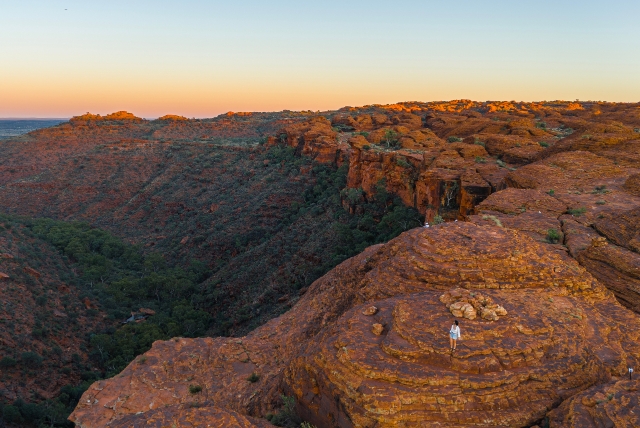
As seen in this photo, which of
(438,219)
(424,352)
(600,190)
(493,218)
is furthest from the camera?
(600,190)

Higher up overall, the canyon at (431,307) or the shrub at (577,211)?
the shrub at (577,211)

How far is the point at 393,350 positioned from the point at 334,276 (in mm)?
9960

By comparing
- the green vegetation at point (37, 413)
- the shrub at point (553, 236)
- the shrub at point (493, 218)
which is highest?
the shrub at point (493, 218)

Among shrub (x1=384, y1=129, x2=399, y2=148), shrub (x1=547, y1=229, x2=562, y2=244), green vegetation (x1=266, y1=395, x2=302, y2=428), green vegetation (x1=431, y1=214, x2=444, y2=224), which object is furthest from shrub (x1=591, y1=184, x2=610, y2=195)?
shrub (x1=384, y1=129, x2=399, y2=148)

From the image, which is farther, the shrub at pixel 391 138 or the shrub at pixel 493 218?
the shrub at pixel 391 138

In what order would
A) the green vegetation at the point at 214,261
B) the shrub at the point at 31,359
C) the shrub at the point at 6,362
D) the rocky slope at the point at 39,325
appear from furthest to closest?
the green vegetation at the point at 214,261
the shrub at the point at 31,359
the rocky slope at the point at 39,325
the shrub at the point at 6,362

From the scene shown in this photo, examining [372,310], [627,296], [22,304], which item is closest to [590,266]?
[627,296]

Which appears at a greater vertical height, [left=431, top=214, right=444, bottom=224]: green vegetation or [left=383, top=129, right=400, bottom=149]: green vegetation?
[left=383, top=129, right=400, bottom=149]: green vegetation

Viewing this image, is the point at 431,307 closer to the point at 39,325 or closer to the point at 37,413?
the point at 37,413

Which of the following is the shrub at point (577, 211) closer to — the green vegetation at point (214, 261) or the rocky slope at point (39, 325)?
the green vegetation at point (214, 261)

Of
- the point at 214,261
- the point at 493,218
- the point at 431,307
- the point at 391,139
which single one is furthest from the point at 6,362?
the point at 391,139

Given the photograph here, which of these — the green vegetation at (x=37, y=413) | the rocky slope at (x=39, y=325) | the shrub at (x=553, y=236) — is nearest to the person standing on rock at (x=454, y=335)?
the shrub at (x=553, y=236)

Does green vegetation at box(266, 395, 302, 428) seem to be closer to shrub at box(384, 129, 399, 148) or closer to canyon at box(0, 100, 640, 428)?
canyon at box(0, 100, 640, 428)

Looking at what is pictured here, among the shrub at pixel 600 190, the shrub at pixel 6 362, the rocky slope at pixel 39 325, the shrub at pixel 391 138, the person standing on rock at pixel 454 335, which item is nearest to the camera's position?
A: the person standing on rock at pixel 454 335
